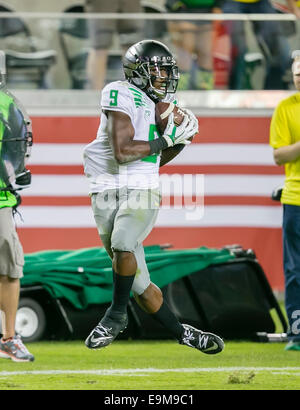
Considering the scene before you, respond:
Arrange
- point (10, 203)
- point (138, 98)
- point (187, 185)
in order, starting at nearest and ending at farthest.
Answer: point (138, 98), point (10, 203), point (187, 185)

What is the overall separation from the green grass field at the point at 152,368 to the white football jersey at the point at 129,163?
38.6 inches

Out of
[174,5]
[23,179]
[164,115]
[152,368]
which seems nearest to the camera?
[164,115]

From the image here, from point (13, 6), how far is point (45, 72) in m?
0.74

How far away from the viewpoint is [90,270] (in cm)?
747

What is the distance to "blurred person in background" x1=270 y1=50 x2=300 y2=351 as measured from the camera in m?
6.86

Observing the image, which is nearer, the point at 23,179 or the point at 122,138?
the point at 122,138

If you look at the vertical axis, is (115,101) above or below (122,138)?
above

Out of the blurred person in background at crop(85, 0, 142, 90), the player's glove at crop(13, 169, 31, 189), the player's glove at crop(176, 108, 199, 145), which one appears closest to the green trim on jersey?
the player's glove at crop(176, 108, 199, 145)

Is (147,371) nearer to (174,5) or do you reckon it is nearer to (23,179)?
(23,179)

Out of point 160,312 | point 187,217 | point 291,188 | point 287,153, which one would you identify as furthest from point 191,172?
point 160,312

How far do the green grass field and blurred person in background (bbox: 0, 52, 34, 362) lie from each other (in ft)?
0.41

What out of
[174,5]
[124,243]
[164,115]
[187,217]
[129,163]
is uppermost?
[174,5]

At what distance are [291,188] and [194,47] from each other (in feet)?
10.6
